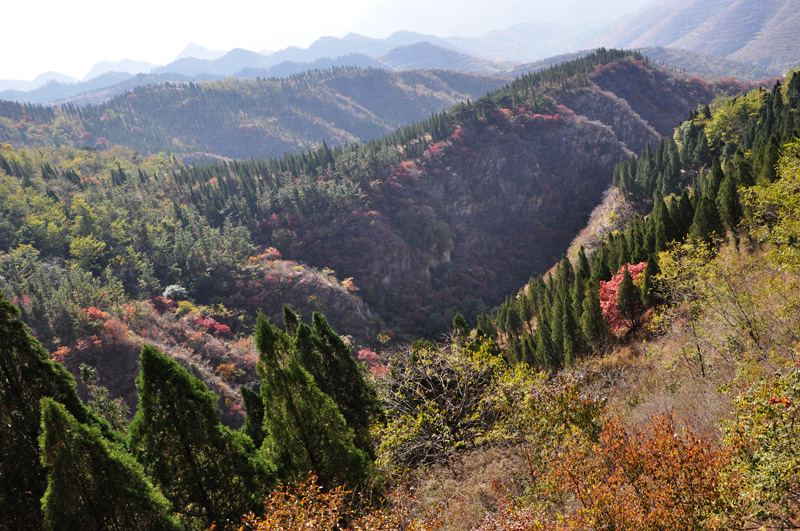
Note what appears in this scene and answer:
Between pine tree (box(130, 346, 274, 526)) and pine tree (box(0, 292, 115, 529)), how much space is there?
2.22m

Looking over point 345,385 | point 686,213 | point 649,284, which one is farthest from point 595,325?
point 345,385

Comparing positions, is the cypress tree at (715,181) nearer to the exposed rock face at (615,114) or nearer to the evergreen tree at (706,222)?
the evergreen tree at (706,222)

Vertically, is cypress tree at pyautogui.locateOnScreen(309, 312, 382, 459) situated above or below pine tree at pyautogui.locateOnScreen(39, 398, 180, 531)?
below

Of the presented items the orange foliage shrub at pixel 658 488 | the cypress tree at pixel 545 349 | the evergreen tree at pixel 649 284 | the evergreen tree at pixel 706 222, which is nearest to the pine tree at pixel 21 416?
the orange foliage shrub at pixel 658 488

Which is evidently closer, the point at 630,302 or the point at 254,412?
the point at 254,412

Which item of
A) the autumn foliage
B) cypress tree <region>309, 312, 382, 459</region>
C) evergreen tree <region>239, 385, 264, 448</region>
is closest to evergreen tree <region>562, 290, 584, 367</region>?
the autumn foliage

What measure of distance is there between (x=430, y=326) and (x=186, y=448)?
202ft

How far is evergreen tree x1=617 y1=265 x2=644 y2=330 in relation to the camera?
32281 millimetres

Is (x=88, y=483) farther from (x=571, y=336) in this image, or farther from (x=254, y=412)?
(x=571, y=336)

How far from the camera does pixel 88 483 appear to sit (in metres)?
9.20

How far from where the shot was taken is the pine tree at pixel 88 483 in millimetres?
8766

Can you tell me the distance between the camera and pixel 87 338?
153 ft

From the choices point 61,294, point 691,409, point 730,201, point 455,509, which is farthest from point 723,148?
point 61,294

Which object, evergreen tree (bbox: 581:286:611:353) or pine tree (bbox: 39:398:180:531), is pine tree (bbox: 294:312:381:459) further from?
evergreen tree (bbox: 581:286:611:353)
